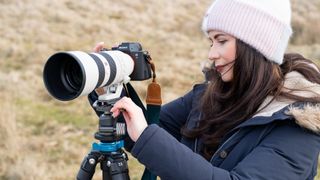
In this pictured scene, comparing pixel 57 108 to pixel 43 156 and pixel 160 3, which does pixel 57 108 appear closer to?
pixel 43 156

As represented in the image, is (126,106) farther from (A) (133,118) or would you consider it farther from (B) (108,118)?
(B) (108,118)

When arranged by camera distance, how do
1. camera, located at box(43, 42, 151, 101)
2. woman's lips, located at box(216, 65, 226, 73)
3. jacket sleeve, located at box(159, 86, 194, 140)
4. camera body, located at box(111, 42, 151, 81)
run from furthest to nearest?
jacket sleeve, located at box(159, 86, 194, 140), camera body, located at box(111, 42, 151, 81), woman's lips, located at box(216, 65, 226, 73), camera, located at box(43, 42, 151, 101)

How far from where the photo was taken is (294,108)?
5.18 ft

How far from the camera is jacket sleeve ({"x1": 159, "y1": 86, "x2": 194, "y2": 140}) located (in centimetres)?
210

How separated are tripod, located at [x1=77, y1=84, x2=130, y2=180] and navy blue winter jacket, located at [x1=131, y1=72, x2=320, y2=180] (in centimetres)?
26

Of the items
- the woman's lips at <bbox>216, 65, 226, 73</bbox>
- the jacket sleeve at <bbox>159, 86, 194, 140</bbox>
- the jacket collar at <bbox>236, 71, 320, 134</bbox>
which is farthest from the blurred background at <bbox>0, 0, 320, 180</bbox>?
the jacket collar at <bbox>236, 71, 320, 134</bbox>

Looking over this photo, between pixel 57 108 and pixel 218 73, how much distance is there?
435cm

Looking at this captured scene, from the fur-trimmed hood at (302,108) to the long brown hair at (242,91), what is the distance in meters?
0.02

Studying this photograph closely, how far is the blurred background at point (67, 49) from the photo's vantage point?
455 cm

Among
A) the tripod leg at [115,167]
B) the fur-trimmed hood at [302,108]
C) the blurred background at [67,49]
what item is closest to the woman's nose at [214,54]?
the fur-trimmed hood at [302,108]

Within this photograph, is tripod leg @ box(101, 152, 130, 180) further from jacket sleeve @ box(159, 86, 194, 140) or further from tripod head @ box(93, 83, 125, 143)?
jacket sleeve @ box(159, 86, 194, 140)

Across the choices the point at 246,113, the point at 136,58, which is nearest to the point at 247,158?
the point at 246,113

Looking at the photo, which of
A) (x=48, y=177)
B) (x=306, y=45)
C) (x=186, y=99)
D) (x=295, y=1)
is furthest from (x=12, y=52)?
(x=295, y=1)

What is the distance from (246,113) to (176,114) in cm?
47
